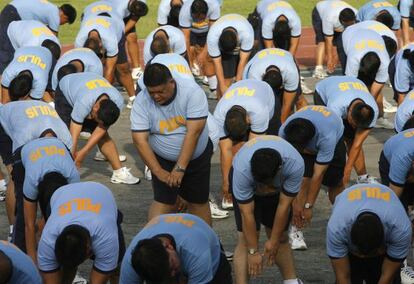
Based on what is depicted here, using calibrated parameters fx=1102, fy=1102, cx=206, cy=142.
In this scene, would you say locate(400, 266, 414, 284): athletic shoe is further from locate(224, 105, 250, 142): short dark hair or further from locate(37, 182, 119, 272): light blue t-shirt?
locate(37, 182, 119, 272): light blue t-shirt

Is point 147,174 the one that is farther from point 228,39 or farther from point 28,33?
point 28,33

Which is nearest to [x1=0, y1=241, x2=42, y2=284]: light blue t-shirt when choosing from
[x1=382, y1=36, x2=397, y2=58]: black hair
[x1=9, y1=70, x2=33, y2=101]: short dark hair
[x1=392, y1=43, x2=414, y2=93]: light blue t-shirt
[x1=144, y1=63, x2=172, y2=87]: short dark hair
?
[x1=144, y1=63, x2=172, y2=87]: short dark hair

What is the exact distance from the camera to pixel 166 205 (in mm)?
9375

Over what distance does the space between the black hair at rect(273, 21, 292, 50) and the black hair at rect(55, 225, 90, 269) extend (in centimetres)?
765

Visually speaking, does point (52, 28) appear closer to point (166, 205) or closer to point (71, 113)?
point (71, 113)

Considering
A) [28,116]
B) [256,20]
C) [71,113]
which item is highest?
[28,116]

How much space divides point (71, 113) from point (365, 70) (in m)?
3.40

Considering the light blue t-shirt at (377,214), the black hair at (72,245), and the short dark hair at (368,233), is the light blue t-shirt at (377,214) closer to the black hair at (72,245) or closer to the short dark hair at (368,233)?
the short dark hair at (368,233)

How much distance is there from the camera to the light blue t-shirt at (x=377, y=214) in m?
7.44

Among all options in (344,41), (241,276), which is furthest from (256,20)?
(241,276)

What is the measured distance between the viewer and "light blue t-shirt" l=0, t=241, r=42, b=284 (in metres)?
6.86

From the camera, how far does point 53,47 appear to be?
13.3 metres

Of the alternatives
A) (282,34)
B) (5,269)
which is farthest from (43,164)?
(282,34)

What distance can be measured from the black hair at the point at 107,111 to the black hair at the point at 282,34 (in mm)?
4265
